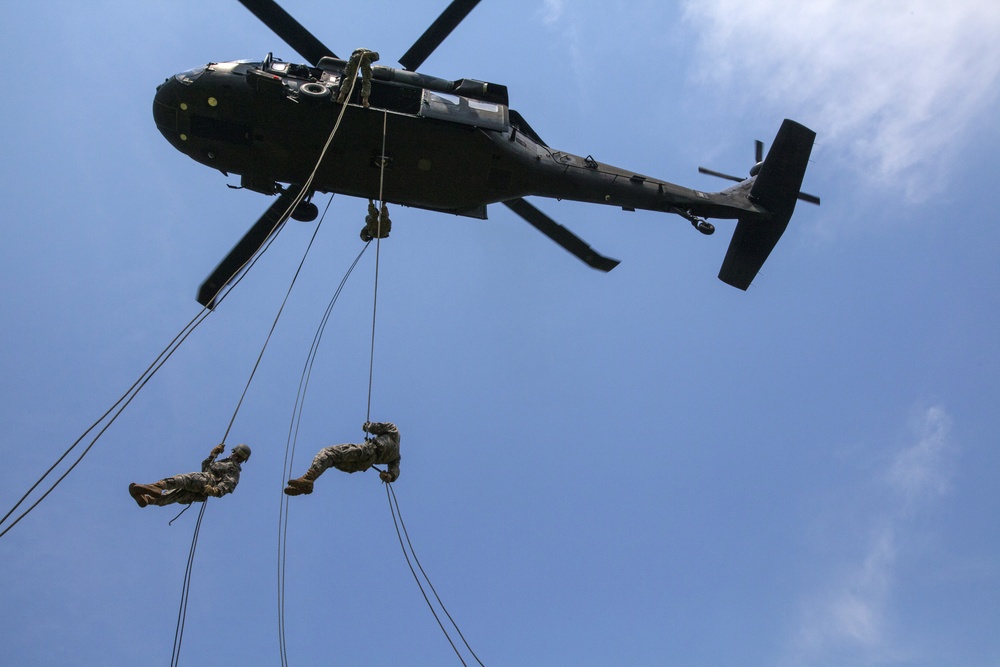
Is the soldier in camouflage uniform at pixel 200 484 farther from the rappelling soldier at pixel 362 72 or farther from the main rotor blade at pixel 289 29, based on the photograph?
the main rotor blade at pixel 289 29

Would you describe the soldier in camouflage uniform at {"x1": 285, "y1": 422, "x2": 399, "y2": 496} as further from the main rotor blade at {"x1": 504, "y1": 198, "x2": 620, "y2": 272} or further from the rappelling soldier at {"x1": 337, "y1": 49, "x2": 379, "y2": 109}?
the main rotor blade at {"x1": 504, "y1": 198, "x2": 620, "y2": 272}

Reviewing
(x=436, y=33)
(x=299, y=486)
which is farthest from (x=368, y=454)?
(x=436, y=33)

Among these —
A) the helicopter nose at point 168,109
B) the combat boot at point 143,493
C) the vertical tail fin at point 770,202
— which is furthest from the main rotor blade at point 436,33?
the combat boot at point 143,493

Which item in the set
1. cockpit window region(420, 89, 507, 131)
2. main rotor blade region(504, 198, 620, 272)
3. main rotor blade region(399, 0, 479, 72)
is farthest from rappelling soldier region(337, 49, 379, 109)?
main rotor blade region(504, 198, 620, 272)

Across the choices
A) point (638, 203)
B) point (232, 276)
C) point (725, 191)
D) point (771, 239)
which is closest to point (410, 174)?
point (232, 276)

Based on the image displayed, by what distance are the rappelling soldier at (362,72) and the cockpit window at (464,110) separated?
701 mm

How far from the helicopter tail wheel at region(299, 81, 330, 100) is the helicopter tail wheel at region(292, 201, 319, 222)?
1.77 meters

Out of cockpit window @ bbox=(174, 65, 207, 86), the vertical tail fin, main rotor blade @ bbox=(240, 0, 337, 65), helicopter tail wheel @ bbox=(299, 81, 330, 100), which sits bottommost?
cockpit window @ bbox=(174, 65, 207, 86)

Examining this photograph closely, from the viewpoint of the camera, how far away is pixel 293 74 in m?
9.12

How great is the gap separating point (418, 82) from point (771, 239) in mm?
6240

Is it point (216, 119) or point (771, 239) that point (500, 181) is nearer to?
point (216, 119)

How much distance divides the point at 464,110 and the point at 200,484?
207 inches

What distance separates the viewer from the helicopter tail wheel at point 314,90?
346 inches

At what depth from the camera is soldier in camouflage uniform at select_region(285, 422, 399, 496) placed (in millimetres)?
7676
